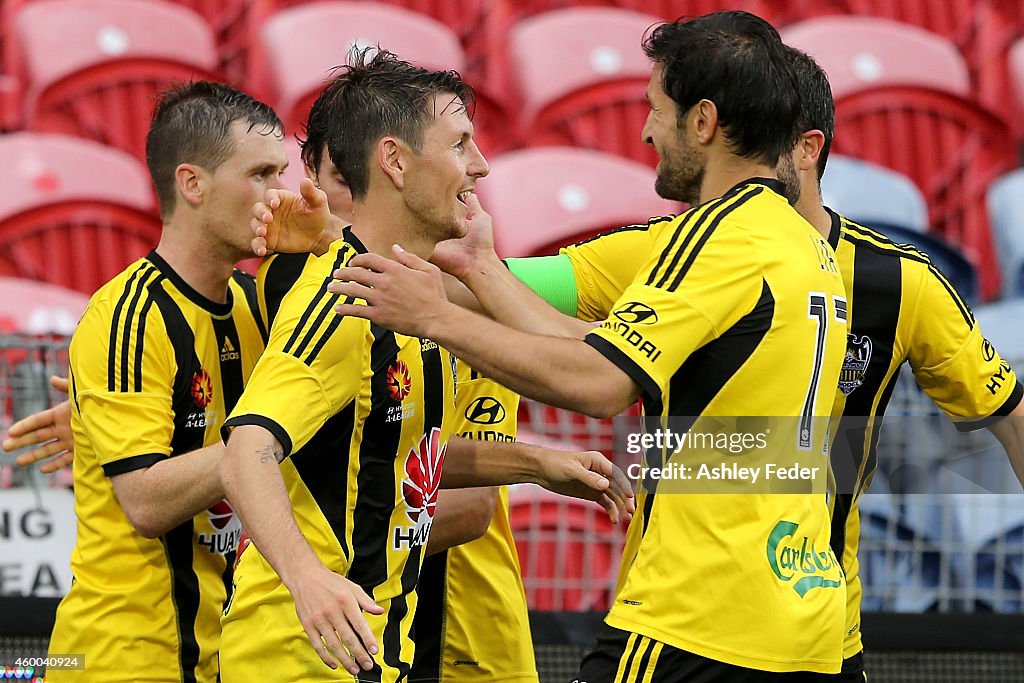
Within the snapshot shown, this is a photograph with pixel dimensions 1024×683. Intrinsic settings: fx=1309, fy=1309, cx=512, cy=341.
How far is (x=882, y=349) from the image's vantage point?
127 inches

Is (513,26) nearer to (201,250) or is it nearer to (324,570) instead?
(201,250)

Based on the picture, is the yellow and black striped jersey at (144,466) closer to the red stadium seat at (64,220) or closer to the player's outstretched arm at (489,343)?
the player's outstretched arm at (489,343)

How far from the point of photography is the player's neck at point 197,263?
11.2 ft

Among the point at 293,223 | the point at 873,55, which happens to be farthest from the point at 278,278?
the point at 873,55

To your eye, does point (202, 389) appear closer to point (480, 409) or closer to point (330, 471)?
point (330, 471)

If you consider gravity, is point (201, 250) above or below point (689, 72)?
below

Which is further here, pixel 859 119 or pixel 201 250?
pixel 859 119

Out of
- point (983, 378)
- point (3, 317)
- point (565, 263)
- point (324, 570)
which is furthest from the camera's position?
point (3, 317)

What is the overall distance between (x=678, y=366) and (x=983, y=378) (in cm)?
119

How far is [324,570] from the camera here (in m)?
2.40

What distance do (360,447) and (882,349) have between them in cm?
132

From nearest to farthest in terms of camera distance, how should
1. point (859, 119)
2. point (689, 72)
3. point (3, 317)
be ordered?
point (689, 72) → point (3, 317) → point (859, 119)

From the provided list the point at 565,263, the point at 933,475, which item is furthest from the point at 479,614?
the point at 933,475

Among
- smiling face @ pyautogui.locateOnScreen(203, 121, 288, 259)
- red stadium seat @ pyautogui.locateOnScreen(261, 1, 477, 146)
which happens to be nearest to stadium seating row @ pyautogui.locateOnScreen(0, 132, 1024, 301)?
red stadium seat @ pyautogui.locateOnScreen(261, 1, 477, 146)
